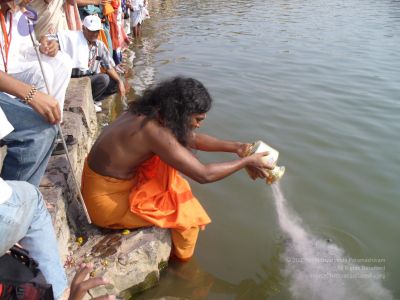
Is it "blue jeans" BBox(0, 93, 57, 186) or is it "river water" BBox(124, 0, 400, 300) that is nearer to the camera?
"blue jeans" BBox(0, 93, 57, 186)

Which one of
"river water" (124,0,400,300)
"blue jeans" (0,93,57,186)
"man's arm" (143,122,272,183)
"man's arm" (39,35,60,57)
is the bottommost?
"river water" (124,0,400,300)

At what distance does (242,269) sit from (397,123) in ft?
11.6

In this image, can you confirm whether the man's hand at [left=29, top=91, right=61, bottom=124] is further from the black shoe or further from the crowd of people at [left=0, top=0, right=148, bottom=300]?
the black shoe

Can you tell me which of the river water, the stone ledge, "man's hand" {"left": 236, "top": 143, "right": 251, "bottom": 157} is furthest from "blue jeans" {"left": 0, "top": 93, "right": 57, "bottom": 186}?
"man's hand" {"left": 236, "top": 143, "right": 251, "bottom": 157}

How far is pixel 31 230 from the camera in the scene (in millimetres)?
1856

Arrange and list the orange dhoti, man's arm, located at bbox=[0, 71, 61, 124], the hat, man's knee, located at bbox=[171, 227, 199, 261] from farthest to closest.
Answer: the hat < man's knee, located at bbox=[171, 227, 199, 261] < the orange dhoti < man's arm, located at bbox=[0, 71, 61, 124]

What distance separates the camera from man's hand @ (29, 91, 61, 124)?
84.8 inches

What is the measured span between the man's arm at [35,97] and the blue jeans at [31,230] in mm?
471

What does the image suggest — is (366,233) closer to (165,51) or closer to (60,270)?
(60,270)

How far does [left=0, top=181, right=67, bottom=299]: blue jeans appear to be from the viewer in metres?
1.64

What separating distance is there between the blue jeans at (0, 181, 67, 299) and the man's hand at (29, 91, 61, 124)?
0.47 metres

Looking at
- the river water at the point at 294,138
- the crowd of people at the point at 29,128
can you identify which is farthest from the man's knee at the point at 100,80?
the river water at the point at 294,138

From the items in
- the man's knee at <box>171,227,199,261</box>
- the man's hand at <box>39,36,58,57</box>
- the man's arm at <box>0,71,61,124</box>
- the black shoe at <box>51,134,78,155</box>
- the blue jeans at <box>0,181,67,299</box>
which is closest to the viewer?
the blue jeans at <box>0,181,67,299</box>

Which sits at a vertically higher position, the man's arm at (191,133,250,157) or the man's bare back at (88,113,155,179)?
the man's bare back at (88,113,155,179)
